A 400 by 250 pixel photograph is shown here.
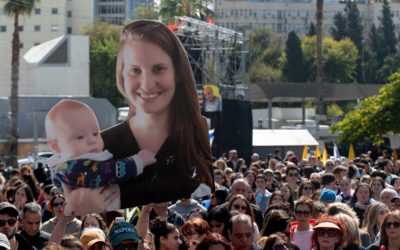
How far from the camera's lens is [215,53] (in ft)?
135

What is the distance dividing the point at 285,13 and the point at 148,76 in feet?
512

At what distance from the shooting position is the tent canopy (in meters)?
39.7

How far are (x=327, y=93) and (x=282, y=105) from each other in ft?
113

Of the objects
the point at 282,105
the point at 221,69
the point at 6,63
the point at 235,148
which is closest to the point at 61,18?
the point at 282,105

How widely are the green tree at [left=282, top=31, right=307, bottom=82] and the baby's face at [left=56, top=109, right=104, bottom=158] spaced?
3924 inches

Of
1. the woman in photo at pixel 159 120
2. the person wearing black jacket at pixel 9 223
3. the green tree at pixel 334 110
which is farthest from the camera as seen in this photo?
the green tree at pixel 334 110

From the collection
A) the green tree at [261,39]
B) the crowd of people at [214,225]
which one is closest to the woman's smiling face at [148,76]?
the crowd of people at [214,225]

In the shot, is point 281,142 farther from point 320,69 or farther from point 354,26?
point 354,26

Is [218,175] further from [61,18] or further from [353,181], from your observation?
[61,18]

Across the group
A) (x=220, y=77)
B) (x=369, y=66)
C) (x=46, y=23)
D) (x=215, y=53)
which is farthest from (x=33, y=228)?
(x=46, y=23)

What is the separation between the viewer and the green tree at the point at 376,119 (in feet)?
119

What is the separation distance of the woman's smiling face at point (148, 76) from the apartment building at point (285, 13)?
149m

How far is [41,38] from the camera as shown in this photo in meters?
134

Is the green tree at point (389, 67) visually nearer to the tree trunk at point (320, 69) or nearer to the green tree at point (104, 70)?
the green tree at point (104, 70)
